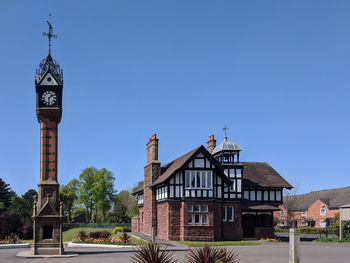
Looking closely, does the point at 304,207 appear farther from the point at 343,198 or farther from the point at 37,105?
the point at 37,105

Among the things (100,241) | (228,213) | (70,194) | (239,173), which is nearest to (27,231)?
(100,241)

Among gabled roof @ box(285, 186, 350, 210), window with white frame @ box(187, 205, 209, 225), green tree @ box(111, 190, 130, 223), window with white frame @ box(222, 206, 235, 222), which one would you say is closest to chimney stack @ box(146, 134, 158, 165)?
window with white frame @ box(187, 205, 209, 225)

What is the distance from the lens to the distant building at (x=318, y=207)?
7619 centimetres

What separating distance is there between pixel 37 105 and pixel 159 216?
60.3ft

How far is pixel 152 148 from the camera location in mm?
45312

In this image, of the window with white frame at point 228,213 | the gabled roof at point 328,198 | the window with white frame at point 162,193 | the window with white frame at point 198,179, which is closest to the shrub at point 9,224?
the window with white frame at point 162,193

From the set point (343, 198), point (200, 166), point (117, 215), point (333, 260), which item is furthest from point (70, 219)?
point (333, 260)

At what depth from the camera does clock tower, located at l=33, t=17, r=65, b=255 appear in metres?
29.1

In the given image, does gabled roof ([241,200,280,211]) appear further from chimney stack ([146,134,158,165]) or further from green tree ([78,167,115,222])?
green tree ([78,167,115,222])

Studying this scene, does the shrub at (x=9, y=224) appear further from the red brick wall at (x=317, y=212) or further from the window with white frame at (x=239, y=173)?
the red brick wall at (x=317, y=212)

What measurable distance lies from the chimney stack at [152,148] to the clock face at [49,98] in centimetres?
1618

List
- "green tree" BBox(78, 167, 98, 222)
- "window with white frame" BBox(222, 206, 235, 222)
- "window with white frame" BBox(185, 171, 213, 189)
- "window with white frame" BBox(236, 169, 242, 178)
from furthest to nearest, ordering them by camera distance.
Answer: "green tree" BBox(78, 167, 98, 222), "window with white frame" BBox(236, 169, 242, 178), "window with white frame" BBox(222, 206, 235, 222), "window with white frame" BBox(185, 171, 213, 189)

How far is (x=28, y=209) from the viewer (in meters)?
66.1

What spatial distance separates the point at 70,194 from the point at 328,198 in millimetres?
47789
